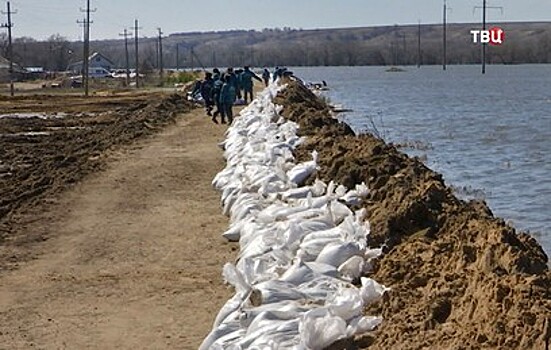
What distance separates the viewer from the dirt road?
22.6ft

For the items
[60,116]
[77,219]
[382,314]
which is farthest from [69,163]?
[60,116]

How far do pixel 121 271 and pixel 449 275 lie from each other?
3.67m

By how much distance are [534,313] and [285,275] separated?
2.09 metres

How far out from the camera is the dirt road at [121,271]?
271 inches

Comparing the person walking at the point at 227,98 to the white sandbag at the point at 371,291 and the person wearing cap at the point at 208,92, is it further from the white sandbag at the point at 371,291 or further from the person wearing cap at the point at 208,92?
the white sandbag at the point at 371,291

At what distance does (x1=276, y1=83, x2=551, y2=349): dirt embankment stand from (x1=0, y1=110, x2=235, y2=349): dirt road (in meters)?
1.38

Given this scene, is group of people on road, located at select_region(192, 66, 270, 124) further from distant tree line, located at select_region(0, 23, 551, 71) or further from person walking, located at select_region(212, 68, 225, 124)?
distant tree line, located at select_region(0, 23, 551, 71)

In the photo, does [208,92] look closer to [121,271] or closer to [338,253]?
[121,271]

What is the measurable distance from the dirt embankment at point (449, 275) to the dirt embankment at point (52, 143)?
4.43 m

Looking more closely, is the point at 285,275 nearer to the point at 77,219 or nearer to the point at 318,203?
the point at 318,203

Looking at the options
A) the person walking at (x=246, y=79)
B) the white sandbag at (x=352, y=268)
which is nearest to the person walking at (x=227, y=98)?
the person walking at (x=246, y=79)

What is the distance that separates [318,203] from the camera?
8.43 metres

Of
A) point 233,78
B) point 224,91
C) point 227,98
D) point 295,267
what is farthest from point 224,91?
point 295,267

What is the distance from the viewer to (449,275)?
5746 mm
